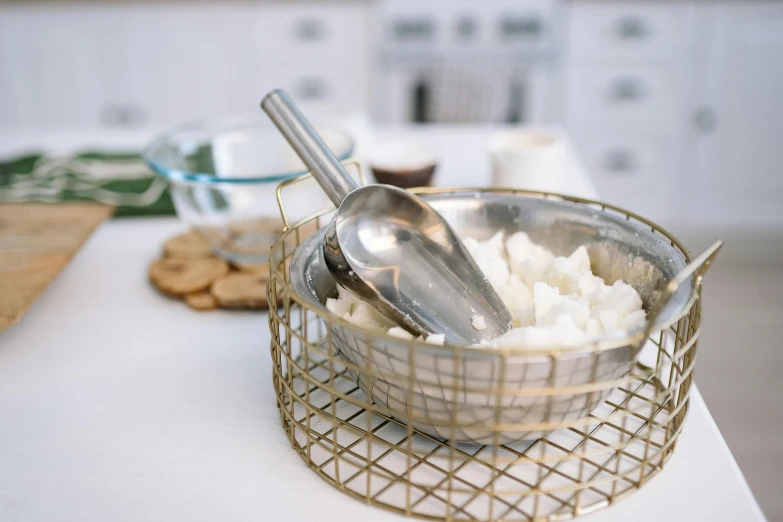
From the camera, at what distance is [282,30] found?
239 centimetres

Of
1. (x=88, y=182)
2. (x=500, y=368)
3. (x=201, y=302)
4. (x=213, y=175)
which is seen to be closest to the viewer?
(x=500, y=368)

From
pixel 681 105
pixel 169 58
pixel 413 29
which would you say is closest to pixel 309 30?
pixel 413 29

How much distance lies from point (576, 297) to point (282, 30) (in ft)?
6.63

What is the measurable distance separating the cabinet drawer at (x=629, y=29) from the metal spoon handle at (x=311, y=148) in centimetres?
191

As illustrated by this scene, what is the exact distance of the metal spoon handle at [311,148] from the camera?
0.64 meters

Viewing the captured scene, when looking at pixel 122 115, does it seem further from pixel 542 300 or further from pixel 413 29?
pixel 542 300

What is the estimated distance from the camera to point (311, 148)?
0.65 meters

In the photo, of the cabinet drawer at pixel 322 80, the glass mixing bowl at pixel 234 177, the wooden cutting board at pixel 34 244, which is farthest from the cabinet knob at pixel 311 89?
the wooden cutting board at pixel 34 244

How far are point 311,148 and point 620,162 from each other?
205 centimetres

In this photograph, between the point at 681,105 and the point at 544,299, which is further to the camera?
the point at 681,105

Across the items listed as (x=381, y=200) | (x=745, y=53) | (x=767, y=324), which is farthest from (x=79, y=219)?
(x=745, y=53)

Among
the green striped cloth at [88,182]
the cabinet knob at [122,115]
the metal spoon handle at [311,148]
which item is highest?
the metal spoon handle at [311,148]

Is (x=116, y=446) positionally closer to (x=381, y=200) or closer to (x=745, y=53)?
(x=381, y=200)

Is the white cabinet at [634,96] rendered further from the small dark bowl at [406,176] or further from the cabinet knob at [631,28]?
the small dark bowl at [406,176]
